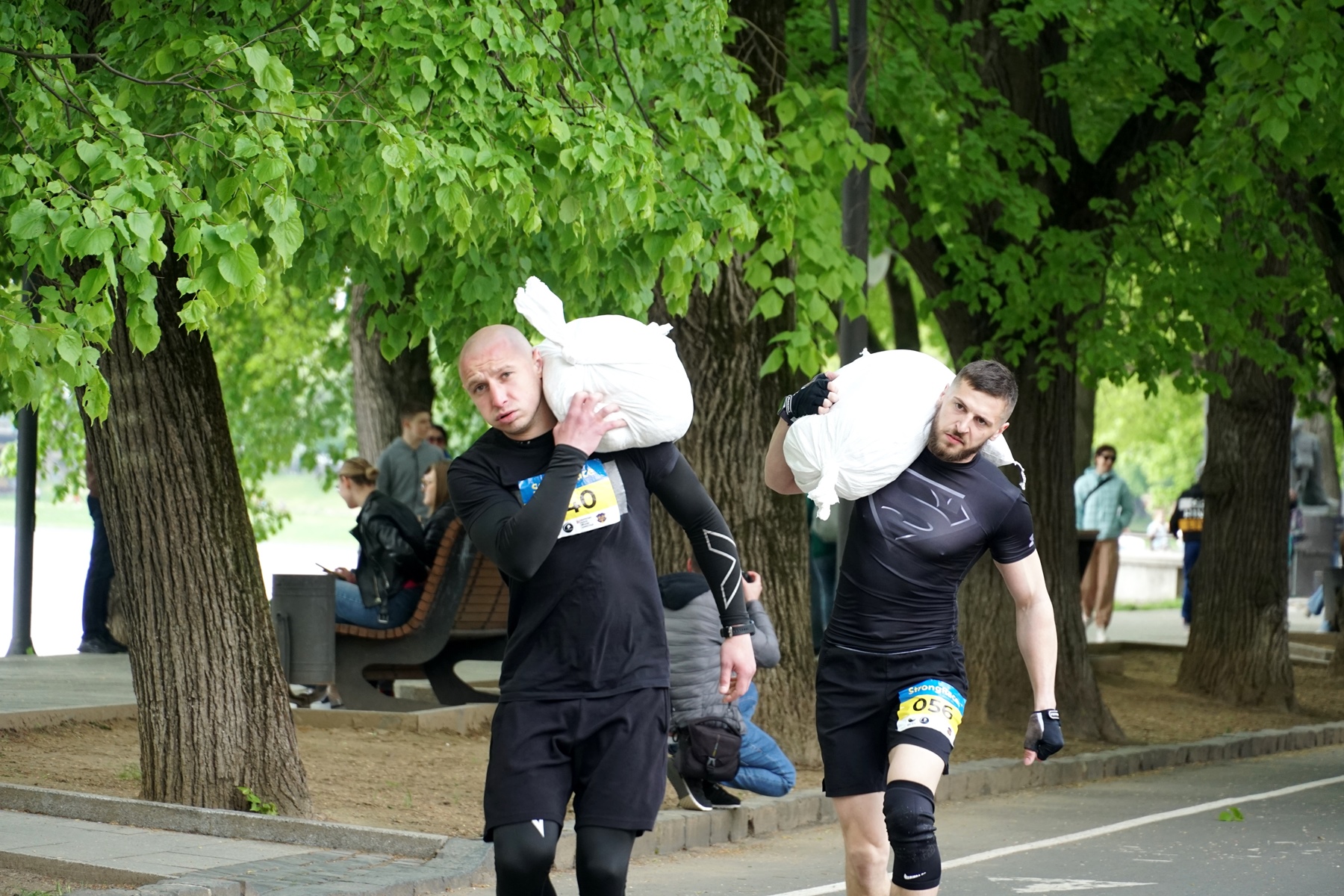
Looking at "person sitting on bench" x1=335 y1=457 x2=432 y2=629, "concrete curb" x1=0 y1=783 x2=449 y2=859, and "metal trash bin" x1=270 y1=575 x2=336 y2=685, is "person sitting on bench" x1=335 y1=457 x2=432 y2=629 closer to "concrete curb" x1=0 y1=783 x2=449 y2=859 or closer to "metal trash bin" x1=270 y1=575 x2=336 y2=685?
"metal trash bin" x1=270 y1=575 x2=336 y2=685

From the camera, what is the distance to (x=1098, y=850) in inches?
349

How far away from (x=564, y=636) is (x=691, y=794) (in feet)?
13.8

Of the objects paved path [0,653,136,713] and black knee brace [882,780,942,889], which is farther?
paved path [0,653,136,713]

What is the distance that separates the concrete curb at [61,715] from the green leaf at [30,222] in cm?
581

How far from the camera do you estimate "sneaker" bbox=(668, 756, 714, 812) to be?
8.69 meters

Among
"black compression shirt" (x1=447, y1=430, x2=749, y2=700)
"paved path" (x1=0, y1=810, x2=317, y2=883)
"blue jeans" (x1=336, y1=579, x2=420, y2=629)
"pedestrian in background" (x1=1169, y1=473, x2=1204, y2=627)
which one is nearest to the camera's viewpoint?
"black compression shirt" (x1=447, y1=430, x2=749, y2=700)

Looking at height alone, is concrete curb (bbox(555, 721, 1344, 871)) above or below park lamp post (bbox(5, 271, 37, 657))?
below

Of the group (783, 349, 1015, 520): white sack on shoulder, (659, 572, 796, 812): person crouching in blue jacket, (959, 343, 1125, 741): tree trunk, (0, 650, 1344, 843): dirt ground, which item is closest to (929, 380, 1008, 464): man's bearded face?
(783, 349, 1015, 520): white sack on shoulder

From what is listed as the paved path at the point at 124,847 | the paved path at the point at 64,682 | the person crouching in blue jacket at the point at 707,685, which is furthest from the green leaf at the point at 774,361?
the paved path at the point at 64,682

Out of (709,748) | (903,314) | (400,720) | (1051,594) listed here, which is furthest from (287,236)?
(903,314)

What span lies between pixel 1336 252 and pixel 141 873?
441 inches

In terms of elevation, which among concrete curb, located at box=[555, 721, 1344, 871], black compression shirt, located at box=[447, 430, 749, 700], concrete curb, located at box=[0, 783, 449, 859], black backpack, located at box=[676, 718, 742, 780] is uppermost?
black compression shirt, located at box=[447, 430, 749, 700]

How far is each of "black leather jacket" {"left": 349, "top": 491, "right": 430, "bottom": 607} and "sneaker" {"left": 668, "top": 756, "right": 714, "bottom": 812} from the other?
3.43 metres

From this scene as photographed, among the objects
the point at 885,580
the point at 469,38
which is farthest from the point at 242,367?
the point at 885,580
